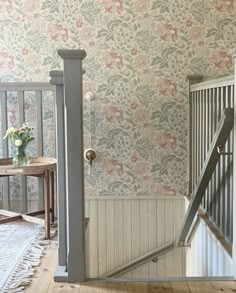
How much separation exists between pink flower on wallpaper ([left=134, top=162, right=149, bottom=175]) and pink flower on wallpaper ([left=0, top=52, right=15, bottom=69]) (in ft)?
4.91

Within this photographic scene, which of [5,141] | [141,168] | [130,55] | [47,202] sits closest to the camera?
[47,202]

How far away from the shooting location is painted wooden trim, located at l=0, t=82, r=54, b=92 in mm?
3843

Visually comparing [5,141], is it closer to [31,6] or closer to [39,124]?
[39,124]

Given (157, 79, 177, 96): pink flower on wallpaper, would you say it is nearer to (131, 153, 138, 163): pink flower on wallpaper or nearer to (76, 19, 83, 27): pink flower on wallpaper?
(131, 153, 138, 163): pink flower on wallpaper

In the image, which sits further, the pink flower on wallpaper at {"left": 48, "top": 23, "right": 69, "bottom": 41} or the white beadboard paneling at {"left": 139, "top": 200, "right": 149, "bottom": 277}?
the white beadboard paneling at {"left": 139, "top": 200, "right": 149, "bottom": 277}

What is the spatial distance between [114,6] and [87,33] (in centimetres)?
35

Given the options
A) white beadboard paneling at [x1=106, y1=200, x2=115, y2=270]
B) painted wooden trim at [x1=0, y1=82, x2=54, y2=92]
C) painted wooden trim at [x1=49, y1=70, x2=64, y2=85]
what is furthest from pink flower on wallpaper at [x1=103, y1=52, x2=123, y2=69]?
painted wooden trim at [x1=49, y1=70, x2=64, y2=85]

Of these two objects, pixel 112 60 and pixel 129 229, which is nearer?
pixel 112 60

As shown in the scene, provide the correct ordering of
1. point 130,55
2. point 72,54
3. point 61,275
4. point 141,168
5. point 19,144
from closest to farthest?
1. point 72,54
2. point 61,275
3. point 19,144
4. point 130,55
5. point 141,168

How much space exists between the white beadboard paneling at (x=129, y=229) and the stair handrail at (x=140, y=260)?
32 mm

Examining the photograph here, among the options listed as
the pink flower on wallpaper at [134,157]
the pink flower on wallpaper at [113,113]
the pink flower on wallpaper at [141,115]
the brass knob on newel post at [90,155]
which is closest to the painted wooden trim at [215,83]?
the pink flower on wallpaper at [141,115]

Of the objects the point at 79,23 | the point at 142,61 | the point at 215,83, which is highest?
the point at 79,23

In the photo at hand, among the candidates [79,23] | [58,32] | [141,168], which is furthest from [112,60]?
[141,168]

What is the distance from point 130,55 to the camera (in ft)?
13.0
